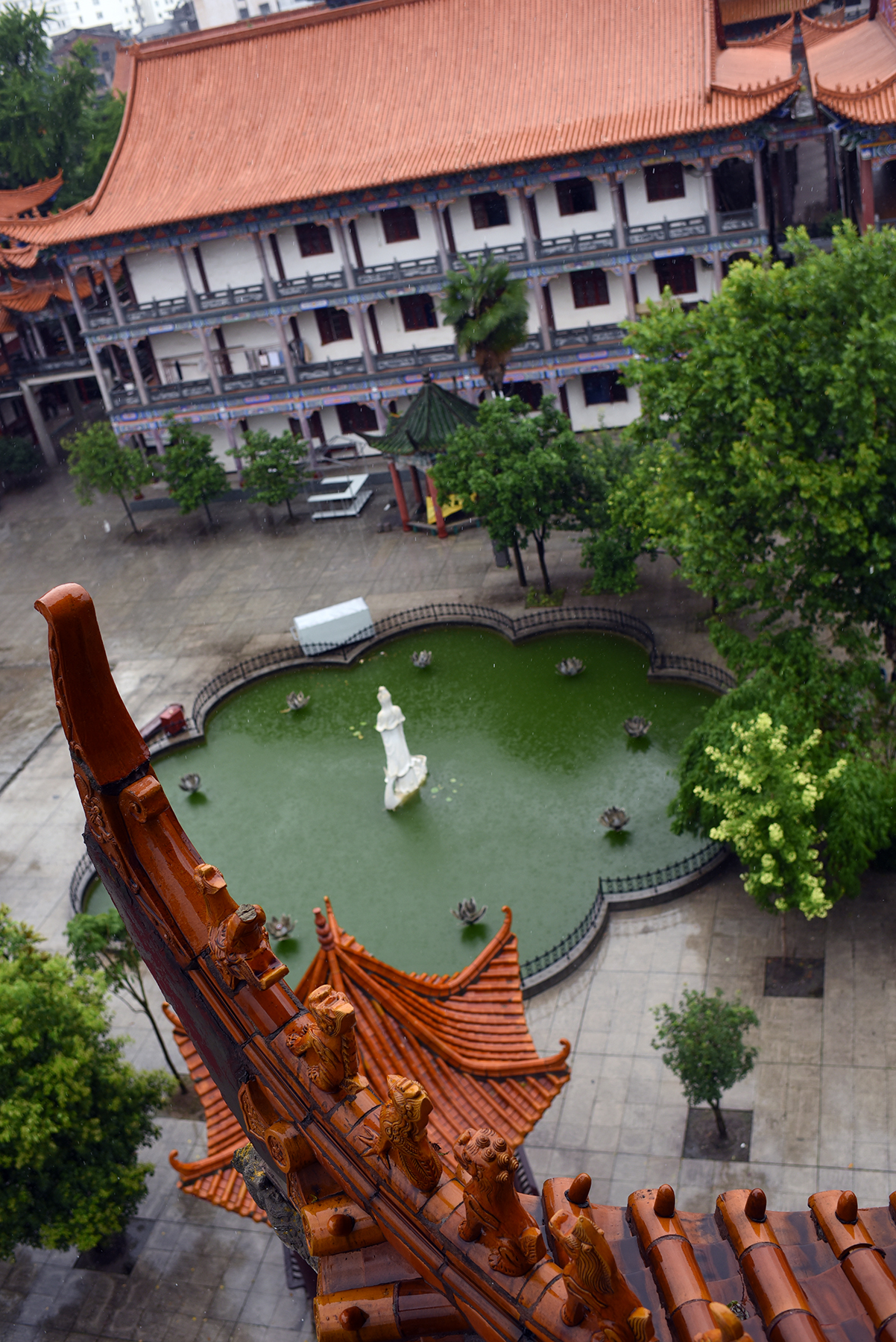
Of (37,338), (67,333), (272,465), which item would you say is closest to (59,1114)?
(272,465)

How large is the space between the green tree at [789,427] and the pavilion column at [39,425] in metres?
43.1

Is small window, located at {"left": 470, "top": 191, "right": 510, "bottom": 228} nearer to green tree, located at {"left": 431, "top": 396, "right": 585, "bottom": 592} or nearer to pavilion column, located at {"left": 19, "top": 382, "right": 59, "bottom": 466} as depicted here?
green tree, located at {"left": 431, "top": 396, "right": 585, "bottom": 592}

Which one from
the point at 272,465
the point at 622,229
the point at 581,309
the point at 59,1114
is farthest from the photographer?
the point at 581,309

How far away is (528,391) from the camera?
54.9 meters

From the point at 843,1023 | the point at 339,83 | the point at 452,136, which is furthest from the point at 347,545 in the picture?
→ the point at 843,1023

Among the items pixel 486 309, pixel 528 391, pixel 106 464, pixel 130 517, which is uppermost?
pixel 486 309

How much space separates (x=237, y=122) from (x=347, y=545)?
65.3ft

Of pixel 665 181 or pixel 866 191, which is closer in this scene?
pixel 866 191

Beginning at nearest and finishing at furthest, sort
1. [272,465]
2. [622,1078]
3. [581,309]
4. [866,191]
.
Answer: [622,1078], [866,191], [272,465], [581,309]

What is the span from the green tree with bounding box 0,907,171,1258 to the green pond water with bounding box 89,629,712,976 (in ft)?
25.7

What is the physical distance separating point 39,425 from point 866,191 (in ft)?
140

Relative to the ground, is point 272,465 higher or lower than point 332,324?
lower

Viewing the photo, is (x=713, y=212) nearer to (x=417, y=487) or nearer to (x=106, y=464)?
(x=417, y=487)

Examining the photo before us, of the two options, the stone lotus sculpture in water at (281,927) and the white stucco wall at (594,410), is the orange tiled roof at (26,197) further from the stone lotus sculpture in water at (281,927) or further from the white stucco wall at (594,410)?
the stone lotus sculpture in water at (281,927)
